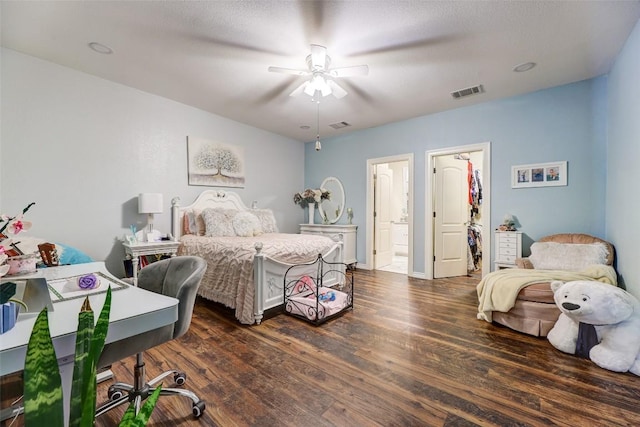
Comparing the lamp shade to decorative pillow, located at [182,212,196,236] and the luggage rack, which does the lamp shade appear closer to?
decorative pillow, located at [182,212,196,236]

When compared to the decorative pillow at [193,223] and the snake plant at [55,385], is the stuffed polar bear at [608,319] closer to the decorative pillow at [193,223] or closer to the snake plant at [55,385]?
the snake plant at [55,385]

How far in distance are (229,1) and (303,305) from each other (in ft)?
8.86

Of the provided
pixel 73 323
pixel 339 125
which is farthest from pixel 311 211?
pixel 73 323

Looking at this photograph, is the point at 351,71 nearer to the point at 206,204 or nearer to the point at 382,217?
the point at 206,204

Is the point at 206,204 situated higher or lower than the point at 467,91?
lower

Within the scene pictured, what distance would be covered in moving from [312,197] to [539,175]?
3613 mm

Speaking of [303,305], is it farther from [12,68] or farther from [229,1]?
[12,68]

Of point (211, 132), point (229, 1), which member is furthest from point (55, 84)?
point (229, 1)

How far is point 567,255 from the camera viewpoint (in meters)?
2.94

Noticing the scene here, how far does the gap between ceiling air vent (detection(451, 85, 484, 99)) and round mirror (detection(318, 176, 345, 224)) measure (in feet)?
8.40

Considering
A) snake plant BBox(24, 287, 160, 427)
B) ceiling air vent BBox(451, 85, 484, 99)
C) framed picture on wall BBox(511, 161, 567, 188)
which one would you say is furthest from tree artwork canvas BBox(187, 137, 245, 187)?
framed picture on wall BBox(511, 161, 567, 188)

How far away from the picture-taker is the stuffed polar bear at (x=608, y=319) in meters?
1.87

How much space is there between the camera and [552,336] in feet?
7.38

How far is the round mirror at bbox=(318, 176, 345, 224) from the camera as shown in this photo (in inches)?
217
